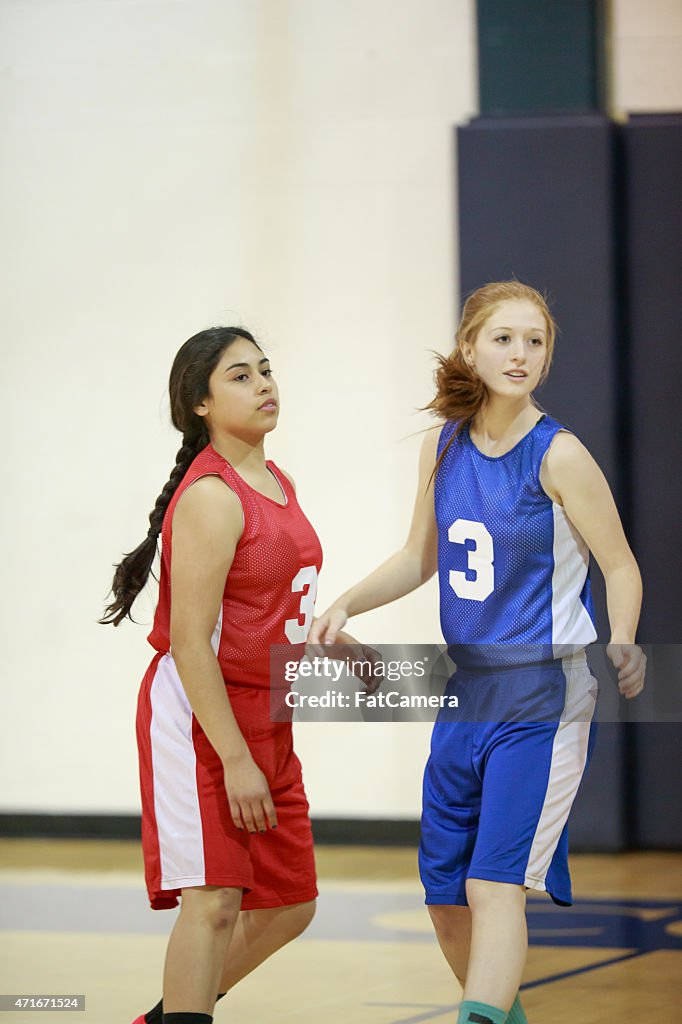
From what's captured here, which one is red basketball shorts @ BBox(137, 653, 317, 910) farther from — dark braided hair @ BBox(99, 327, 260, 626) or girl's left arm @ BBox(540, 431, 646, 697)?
girl's left arm @ BBox(540, 431, 646, 697)

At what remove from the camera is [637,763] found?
5023 millimetres

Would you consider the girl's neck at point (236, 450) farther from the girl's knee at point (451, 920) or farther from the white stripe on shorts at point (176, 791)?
the girl's knee at point (451, 920)

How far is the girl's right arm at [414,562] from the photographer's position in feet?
9.31

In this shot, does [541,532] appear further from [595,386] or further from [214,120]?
[214,120]

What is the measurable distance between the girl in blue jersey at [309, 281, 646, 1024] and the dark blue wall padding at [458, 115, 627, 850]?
2.21 meters

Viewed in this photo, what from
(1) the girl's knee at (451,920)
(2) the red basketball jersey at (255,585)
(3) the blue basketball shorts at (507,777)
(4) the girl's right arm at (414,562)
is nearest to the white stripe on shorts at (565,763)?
(3) the blue basketball shorts at (507,777)

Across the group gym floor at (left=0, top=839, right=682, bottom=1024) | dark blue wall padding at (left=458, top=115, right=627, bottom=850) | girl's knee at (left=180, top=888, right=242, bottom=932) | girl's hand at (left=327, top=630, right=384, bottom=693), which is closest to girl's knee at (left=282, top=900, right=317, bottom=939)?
girl's knee at (left=180, top=888, right=242, bottom=932)

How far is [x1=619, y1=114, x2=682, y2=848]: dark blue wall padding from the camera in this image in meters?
4.92

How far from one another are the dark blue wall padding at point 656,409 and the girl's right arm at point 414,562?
221 centimetres

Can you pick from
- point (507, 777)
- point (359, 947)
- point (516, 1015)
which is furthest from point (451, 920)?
point (359, 947)

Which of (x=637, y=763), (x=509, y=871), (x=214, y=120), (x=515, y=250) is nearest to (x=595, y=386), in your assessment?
(x=515, y=250)

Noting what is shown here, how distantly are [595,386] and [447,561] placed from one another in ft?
7.69

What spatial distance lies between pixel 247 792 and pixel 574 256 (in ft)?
9.56

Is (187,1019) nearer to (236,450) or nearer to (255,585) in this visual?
(255,585)
